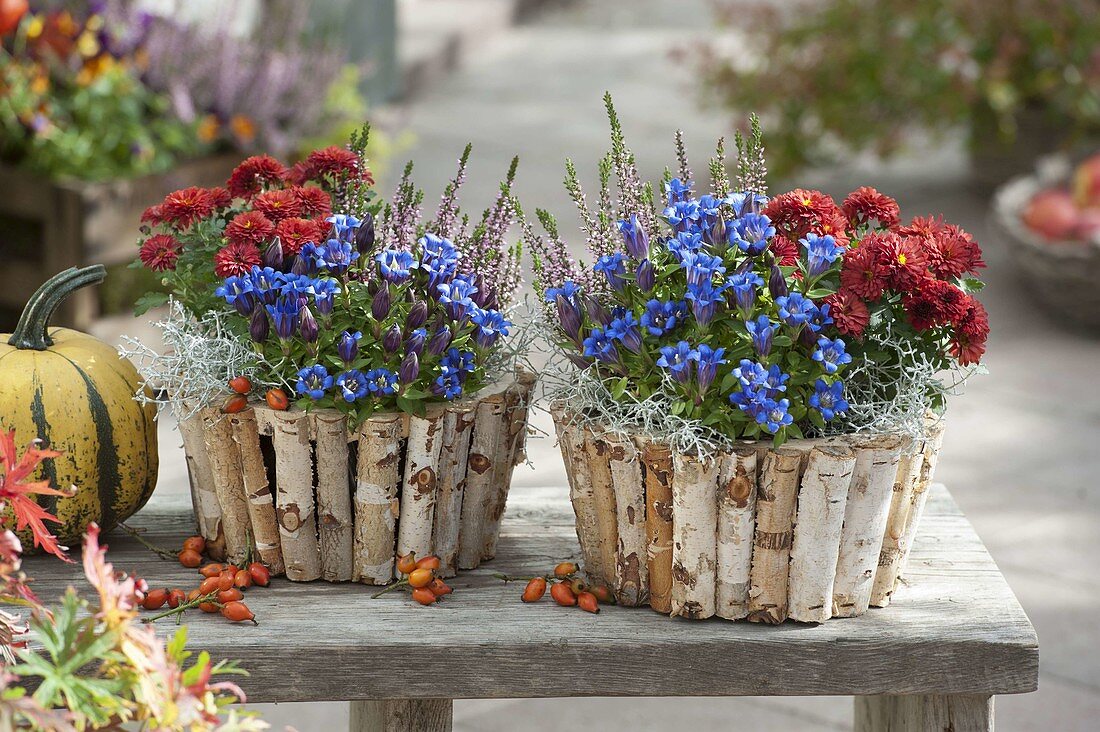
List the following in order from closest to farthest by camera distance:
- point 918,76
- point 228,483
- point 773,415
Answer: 1. point 773,415
2. point 228,483
3. point 918,76

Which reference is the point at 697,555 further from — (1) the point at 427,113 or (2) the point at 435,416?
(1) the point at 427,113

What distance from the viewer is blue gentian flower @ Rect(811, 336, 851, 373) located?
1508mm

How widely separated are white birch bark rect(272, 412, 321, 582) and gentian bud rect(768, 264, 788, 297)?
564 mm

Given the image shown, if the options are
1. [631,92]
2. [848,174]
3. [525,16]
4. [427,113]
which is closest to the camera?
[848,174]

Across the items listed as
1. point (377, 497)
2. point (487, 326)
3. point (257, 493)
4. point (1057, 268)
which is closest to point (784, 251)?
point (487, 326)

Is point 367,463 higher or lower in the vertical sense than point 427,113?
lower

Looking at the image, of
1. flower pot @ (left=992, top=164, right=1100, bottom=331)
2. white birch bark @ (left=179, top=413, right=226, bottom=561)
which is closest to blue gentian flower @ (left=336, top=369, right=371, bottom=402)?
white birch bark @ (left=179, top=413, right=226, bottom=561)

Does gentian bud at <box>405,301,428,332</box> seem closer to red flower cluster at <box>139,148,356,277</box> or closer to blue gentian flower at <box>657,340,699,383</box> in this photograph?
red flower cluster at <box>139,148,356,277</box>

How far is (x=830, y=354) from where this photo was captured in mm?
1514

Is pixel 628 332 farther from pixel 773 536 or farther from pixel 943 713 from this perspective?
pixel 943 713

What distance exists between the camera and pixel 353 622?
1.61 meters

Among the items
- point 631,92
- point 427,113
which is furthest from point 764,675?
point 631,92

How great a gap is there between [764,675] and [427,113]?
6.88m

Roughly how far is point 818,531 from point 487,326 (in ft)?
1.51
